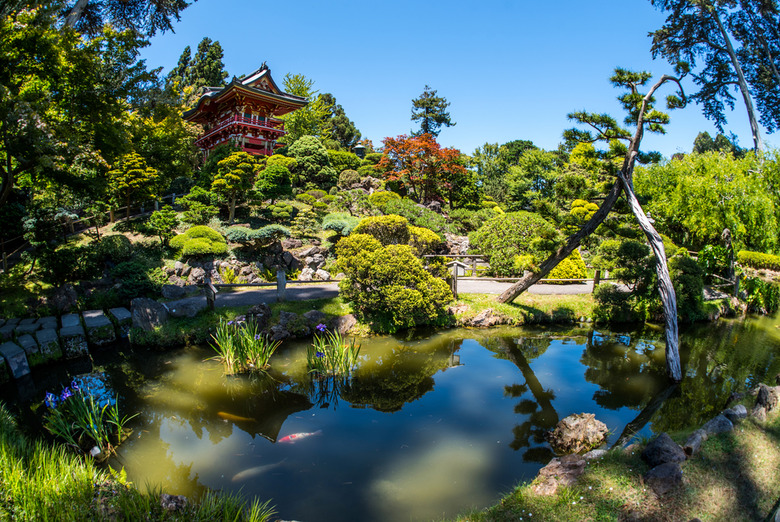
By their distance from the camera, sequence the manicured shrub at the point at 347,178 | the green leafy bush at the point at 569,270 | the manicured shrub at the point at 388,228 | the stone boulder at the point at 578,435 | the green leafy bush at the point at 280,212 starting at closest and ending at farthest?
the stone boulder at the point at 578,435 < the manicured shrub at the point at 388,228 < the green leafy bush at the point at 569,270 < the green leafy bush at the point at 280,212 < the manicured shrub at the point at 347,178

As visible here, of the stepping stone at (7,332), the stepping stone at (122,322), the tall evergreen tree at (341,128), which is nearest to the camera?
the stepping stone at (7,332)

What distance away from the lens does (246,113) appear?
22375 millimetres

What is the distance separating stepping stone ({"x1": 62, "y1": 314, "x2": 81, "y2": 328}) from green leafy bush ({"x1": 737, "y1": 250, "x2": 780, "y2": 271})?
23.0m

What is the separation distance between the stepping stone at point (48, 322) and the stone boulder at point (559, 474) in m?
9.36

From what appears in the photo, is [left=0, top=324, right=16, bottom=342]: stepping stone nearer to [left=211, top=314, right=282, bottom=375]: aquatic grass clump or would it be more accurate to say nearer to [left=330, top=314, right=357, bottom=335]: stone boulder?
[left=211, top=314, right=282, bottom=375]: aquatic grass clump

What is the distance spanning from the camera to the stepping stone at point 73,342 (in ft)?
25.8

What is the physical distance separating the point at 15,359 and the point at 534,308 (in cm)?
1112

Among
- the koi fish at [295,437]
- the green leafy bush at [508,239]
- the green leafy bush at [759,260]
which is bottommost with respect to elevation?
the koi fish at [295,437]

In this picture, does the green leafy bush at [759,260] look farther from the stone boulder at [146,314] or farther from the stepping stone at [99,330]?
the stepping stone at [99,330]

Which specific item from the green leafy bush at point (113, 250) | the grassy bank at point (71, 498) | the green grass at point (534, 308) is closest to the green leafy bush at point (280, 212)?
the green leafy bush at point (113, 250)

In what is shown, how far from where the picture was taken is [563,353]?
8.84m

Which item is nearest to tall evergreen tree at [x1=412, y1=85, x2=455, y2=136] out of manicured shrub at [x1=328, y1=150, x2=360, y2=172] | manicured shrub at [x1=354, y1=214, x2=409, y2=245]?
manicured shrub at [x1=328, y1=150, x2=360, y2=172]

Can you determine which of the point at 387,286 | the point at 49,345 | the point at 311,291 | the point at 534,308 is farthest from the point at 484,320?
the point at 49,345

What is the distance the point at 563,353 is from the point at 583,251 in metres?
11.2
